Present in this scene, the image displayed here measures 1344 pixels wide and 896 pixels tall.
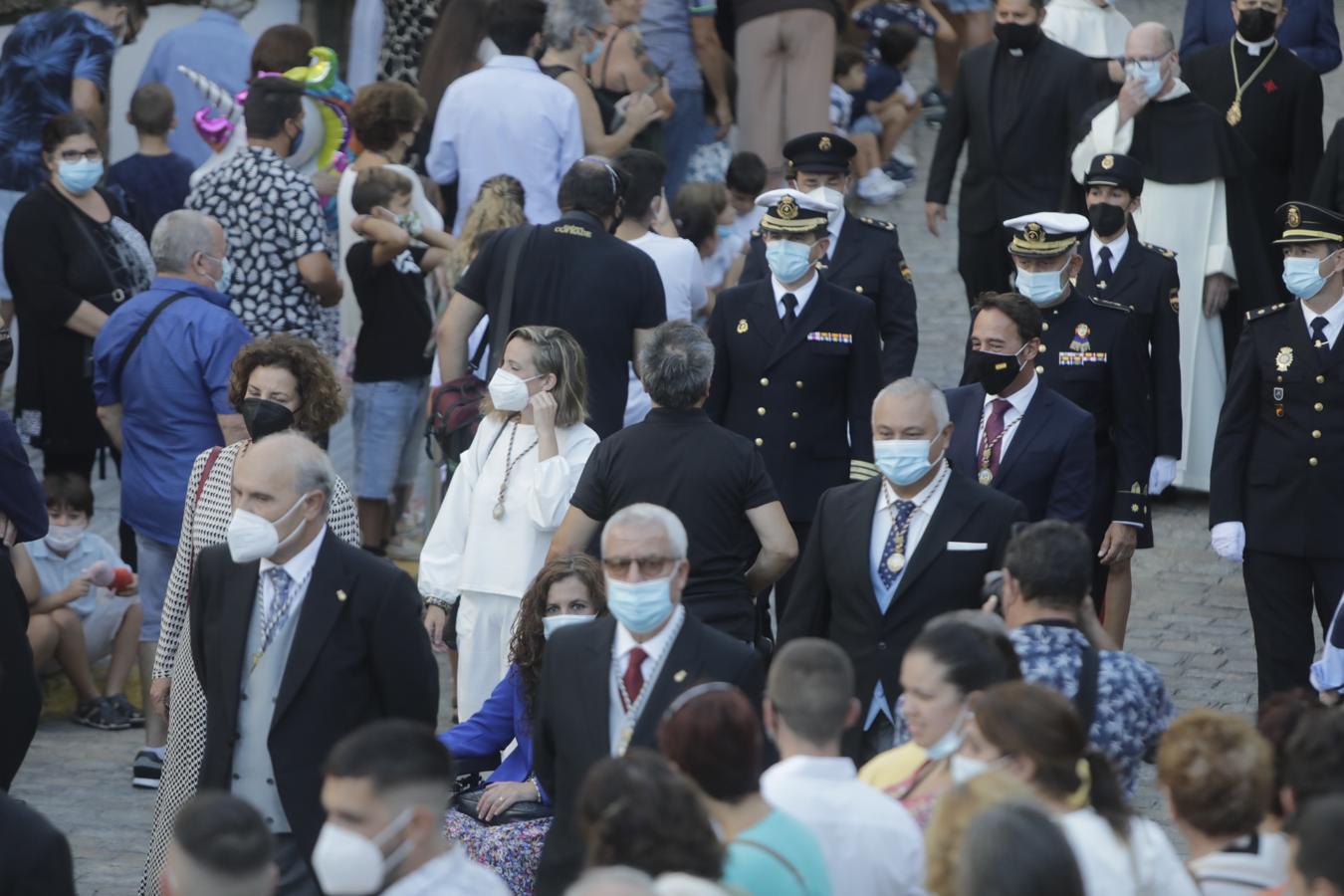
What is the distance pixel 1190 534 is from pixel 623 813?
8.14m

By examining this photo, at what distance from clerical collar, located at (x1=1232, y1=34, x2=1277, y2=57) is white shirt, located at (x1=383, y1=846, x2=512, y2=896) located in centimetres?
887

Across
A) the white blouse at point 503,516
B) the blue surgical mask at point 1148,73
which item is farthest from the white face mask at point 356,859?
the blue surgical mask at point 1148,73

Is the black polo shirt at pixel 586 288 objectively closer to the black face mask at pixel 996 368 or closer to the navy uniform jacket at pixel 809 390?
the navy uniform jacket at pixel 809 390

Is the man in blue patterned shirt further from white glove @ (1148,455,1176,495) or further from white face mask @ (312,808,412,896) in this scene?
white glove @ (1148,455,1176,495)

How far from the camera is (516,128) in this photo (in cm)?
1109

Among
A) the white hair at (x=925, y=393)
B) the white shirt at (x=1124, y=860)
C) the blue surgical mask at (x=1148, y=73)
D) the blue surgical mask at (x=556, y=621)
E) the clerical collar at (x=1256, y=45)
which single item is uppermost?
the clerical collar at (x=1256, y=45)

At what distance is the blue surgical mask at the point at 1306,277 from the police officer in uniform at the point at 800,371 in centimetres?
162

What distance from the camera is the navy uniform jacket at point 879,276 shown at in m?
9.52

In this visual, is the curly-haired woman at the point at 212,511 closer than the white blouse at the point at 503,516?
Yes

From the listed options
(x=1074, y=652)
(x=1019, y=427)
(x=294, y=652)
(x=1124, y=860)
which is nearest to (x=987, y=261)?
(x=1019, y=427)

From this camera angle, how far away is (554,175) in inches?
443

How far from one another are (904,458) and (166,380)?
3.33m

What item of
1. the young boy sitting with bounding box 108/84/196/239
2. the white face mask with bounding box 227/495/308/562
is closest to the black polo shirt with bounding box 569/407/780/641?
the white face mask with bounding box 227/495/308/562

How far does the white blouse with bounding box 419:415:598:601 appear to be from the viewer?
7.86 m
